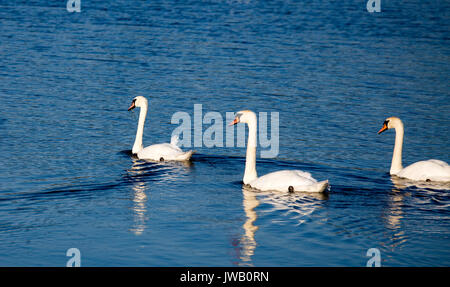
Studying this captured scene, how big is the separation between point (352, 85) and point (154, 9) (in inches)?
736

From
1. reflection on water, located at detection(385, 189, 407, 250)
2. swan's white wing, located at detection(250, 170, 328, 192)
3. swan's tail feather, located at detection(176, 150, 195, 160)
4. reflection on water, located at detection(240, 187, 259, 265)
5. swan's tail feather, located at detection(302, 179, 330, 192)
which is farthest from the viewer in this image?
swan's tail feather, located at detection(176, 150, 195, 160)

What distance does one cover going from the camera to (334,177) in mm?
17703

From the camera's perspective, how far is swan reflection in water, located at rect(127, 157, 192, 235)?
579 inches

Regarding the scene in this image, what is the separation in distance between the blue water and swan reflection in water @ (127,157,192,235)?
5 centimetres

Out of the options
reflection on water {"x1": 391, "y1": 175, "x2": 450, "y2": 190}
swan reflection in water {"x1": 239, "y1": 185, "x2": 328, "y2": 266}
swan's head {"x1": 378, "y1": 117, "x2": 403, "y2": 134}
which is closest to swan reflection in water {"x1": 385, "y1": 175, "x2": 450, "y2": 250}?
reflection on water {"x1": 391, "y1": 175, "x2": 450, "y2": 190}

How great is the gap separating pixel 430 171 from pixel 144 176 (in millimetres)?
6576

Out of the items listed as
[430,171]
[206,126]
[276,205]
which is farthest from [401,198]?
[206,126]

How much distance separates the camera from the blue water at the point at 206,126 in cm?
1328

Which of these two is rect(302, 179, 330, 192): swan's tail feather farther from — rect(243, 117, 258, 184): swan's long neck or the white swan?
the white swan

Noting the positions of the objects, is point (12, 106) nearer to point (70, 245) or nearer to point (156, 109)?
point (156, 109)

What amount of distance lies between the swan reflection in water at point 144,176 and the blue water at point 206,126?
5 centimetres

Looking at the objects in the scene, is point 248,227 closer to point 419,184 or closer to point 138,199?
point 138,199

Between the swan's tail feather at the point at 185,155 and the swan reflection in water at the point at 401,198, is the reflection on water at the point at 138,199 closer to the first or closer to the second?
the swan's tail feather at the point at 185,155

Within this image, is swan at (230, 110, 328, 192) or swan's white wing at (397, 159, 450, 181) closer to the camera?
swan at (230, 110, 328, 192)
